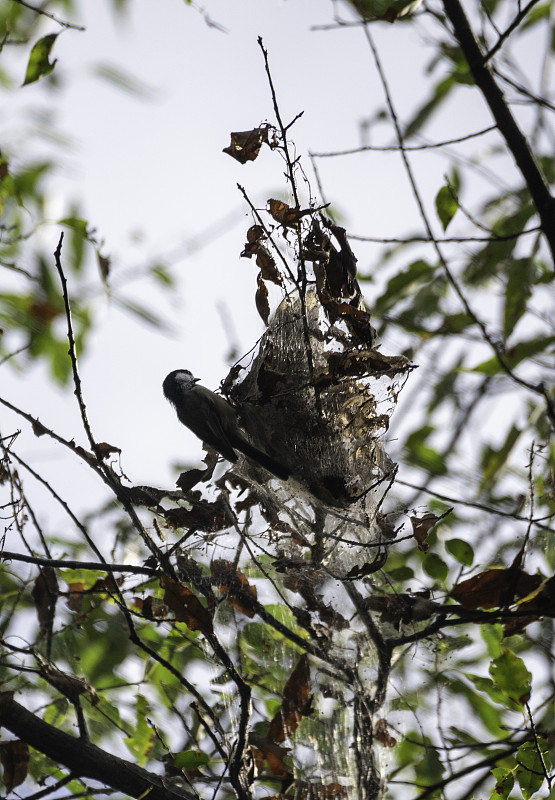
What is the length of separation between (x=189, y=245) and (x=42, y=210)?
0.53 metres

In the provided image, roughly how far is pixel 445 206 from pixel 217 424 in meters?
1.58

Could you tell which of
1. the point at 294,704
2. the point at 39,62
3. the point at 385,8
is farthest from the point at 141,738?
the point at 385,8

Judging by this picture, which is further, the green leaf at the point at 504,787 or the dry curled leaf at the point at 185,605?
the dry curled leaf at the point at 185,605

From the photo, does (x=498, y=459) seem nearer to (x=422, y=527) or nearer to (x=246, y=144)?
(x=422, y=527)

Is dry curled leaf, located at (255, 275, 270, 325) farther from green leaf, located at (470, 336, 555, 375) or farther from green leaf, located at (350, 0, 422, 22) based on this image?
green leaf, located at (350, 0, 422, 22)

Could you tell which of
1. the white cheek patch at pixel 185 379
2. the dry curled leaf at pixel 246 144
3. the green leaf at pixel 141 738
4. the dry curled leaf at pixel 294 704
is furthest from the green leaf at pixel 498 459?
the white cheek patch at pixel 185 379

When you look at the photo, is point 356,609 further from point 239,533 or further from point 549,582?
point 549,582

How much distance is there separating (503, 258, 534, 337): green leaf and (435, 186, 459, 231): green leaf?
358 mm

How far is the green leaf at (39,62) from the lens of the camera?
2.53 meters

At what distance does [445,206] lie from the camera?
2965 millimetres

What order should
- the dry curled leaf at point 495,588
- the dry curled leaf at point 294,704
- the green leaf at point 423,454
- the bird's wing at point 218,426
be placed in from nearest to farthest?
the dry curled leaf at point 495,588 → the green leaf at point 423,454 → the dry curled leaf at point 294,704 → the bird's wing at point 218,426

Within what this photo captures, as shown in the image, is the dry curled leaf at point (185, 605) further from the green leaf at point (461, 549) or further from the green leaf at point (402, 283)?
the green leaf at point (402, 283)

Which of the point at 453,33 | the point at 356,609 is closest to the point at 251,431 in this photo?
the point at 356,609

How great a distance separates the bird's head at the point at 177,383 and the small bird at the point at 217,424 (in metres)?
0.09
